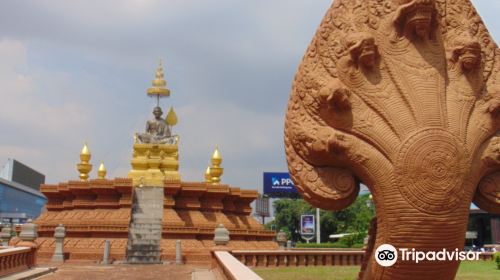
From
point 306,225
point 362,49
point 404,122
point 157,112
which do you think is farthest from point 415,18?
point 306,225

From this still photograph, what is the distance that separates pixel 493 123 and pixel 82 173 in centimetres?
2928

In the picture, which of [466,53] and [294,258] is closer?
[466,53]

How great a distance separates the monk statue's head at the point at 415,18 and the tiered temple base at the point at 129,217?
1710 centimetres

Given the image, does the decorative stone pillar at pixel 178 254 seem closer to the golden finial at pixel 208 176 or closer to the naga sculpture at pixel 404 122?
the golden finial at pixel 208 176

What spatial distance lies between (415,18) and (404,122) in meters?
1.17

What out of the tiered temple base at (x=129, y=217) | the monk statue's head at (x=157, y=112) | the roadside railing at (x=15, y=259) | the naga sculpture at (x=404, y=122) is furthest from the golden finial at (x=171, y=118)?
the naga sculpture at (x=404, y=122)

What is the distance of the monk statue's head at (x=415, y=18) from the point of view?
17.5 feet

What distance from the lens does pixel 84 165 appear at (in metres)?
31.5

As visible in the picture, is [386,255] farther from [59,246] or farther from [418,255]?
[59,246]

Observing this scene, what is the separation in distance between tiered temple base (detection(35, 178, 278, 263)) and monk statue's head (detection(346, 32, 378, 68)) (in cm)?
1688

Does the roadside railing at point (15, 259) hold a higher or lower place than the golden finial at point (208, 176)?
lower

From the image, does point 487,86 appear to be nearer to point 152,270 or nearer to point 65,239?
point 152,270

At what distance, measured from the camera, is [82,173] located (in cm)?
3139

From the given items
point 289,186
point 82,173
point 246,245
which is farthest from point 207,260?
point 289,186
